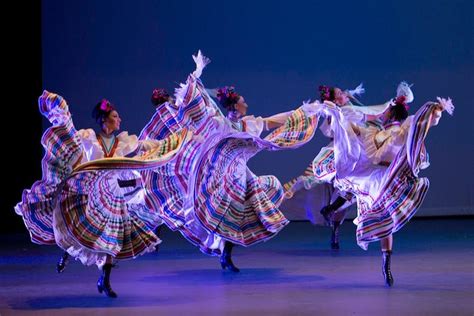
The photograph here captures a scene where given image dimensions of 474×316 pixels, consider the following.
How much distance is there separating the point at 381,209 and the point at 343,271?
0.73 meters

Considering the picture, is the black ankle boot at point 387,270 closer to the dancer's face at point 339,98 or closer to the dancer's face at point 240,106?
the dancer's face at point 240,106

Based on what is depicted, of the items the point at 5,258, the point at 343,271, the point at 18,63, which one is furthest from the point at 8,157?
the point at 343,271

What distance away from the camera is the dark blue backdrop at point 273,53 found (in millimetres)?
8695

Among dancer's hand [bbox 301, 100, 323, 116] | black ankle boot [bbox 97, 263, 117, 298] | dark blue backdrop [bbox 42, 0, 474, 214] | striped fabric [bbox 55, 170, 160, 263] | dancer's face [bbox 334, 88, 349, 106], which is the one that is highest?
dark blue backdrop [bbox 42, 0, 474, 214]

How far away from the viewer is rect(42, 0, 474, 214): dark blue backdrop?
28.5 feet

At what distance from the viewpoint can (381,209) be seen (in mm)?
5027

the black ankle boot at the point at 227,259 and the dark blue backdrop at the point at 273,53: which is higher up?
the dark blue backdrop at the point at 273,53

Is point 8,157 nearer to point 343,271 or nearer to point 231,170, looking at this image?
point 231,170

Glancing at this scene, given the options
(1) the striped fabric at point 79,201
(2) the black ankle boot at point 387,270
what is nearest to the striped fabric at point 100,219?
(1) the striped fabric at point 79,201

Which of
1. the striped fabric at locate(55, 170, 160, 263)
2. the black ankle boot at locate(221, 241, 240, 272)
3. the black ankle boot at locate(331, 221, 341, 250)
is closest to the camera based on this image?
the striped fabric at locate(55, 170, 160, 263)

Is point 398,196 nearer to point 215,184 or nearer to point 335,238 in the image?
point 215,184

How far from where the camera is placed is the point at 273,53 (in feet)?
29.1

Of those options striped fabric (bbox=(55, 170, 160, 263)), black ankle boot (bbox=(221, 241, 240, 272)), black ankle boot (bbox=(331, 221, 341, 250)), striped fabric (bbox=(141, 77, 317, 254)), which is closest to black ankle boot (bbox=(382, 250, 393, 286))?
striped fabric (bbox=(141, 77, 317, 254))

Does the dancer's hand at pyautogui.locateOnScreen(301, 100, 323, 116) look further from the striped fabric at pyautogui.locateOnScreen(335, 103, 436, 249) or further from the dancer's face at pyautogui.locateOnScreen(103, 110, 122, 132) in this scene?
the dancer's face at pyautogui.locateOnScreen(103, 110, 122, 132)
